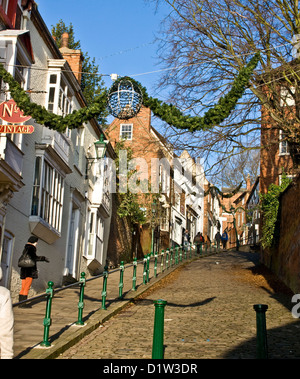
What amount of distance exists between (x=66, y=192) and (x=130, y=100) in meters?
9.05

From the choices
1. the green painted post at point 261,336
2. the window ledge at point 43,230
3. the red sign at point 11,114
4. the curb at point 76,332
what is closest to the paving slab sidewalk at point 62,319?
the curb at point 76,332

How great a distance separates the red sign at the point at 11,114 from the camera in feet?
36.3

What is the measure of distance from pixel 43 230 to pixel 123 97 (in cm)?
670

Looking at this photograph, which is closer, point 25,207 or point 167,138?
point 25,207

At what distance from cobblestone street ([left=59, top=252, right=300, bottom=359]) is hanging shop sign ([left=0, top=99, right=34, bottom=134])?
429 cm

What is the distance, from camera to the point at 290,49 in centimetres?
1670

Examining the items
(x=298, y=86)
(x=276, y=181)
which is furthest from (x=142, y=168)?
(x=298, y=86)

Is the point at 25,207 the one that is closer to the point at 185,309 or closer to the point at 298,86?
the point at 185,309

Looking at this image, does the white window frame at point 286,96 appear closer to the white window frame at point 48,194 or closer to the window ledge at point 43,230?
the white window frame at point 48,194

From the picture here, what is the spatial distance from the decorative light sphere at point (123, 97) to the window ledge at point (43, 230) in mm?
5918

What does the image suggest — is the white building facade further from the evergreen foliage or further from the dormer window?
the evergreen foliage

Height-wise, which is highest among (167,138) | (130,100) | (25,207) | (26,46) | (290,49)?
(290,49)

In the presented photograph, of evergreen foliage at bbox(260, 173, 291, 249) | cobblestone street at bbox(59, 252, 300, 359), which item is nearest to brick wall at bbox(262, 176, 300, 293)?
evergreen foliage at bbox(260, 173, 291, 249)

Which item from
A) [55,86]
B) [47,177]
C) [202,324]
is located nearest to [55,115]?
[202,324]
